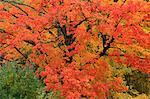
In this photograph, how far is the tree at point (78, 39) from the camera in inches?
558

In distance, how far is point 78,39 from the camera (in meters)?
15.2

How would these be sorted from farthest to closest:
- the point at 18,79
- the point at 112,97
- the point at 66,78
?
the point at 112,97 < the point at 66,78 < the point at 18,79

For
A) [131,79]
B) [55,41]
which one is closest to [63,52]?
[55,41]

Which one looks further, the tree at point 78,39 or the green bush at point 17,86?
the tree at point 78,39

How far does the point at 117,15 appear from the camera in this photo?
1432 cm

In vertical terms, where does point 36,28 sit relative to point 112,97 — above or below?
above

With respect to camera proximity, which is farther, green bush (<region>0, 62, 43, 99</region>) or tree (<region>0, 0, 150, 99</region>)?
tree (<region>0, 0, 150, 99</region>)

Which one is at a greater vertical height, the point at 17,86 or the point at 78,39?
the point at 78,39

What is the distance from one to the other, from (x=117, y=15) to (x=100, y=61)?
2304mm

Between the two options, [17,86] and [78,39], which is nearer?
[17,86]

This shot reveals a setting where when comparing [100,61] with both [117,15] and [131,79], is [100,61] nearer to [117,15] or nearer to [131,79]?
[117,15]

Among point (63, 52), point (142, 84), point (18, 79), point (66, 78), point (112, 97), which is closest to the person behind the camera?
point (18, 79)

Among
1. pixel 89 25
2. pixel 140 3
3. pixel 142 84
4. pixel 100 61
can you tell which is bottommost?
pixel 142 84

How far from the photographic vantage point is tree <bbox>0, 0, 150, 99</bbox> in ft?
46.5
